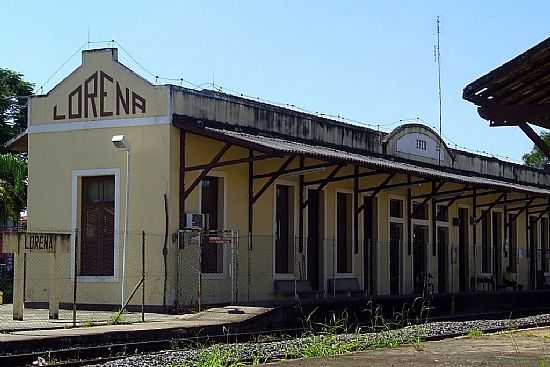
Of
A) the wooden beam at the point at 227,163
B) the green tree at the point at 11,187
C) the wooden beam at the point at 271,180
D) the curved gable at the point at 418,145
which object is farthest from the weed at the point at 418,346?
the green tree at the point at 11,187

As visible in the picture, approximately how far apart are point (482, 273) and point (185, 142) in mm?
15076

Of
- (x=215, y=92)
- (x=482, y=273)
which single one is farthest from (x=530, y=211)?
(x=215, y=92)

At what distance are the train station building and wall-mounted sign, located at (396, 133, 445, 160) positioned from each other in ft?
9.93

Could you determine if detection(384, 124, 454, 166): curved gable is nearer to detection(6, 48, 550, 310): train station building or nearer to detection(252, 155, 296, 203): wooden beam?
detection(6, 48, 550, 310): train station building

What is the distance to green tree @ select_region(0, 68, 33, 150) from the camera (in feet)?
146

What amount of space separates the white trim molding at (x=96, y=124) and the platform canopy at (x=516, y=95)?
10.4 metres

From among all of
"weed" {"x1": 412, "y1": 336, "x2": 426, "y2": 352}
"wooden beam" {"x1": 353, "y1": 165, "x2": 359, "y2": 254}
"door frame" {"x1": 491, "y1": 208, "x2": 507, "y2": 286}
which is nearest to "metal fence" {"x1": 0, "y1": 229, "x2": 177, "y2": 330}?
"weed" {"x1": 412, "y1": 336, "x2": 426, "y2": 352}

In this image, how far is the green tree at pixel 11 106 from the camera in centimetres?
4444

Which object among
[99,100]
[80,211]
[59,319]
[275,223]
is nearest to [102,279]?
[80,211]

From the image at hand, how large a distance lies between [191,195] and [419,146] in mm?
12445

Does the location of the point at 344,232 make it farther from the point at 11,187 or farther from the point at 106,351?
the point at 106,351

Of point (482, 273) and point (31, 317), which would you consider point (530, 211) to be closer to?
point (482, 273)

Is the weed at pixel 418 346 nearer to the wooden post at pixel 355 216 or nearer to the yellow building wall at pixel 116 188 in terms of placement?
the yellow building wall at pixel 116 188

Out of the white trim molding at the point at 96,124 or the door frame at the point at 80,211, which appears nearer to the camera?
the white trim molding at the point at 96,124
